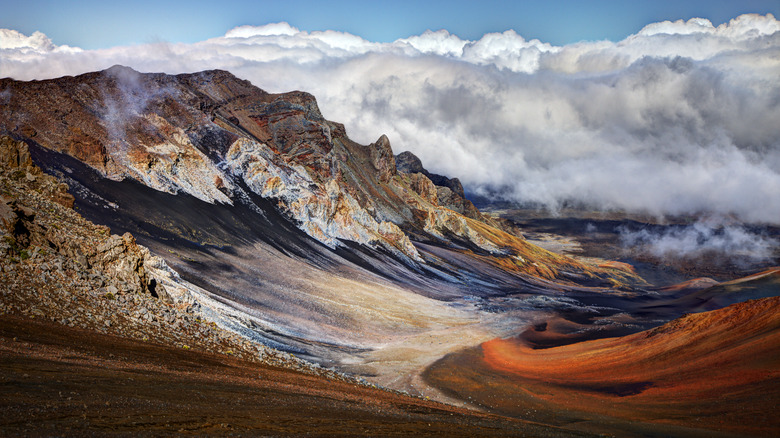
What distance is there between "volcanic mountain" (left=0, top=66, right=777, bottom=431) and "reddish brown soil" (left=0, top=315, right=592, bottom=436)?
173 inches

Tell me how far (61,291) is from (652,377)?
3869 cm

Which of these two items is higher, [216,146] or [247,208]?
[216,146]

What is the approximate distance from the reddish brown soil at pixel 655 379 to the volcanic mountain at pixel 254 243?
1.96 metres

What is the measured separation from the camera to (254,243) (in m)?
72.3

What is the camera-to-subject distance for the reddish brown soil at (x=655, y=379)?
2569 centimetres

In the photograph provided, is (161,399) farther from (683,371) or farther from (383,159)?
(383,159)

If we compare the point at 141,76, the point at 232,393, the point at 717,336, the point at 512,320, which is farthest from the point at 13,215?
the point at 141,76

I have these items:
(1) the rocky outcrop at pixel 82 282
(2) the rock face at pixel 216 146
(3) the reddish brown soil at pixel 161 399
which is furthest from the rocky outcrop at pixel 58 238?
(3) the reddish brown soil at pixel 161 399

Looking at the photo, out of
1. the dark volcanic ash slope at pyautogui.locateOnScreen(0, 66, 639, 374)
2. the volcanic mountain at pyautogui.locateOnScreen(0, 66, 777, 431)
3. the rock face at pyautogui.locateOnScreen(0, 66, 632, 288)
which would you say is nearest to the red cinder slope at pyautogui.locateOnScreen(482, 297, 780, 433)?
the volcanic mountain at pyautogui.locateOnScreen(0, 66, 777, 431)

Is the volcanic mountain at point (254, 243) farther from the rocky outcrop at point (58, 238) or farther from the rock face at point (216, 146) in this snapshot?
the rock face at point (216, 146)

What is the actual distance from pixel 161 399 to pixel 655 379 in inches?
1339

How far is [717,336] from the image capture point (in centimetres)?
3819

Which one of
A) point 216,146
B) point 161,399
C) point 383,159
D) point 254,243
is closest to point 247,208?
point 254,243

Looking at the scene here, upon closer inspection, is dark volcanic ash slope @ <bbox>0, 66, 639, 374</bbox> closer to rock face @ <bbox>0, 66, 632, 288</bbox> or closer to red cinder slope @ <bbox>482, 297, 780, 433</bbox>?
rock face @ <bbox>0, 66, 632, 288</bbox>
